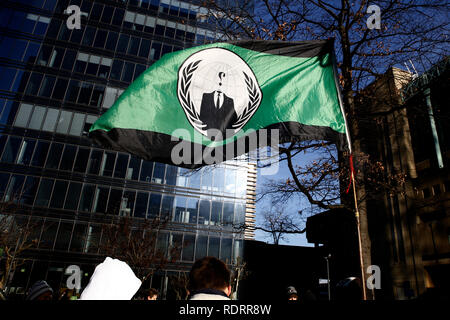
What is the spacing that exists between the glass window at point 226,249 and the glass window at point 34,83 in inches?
1019

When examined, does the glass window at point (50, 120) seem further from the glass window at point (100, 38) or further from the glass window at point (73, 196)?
the glass window at point (100, 38)

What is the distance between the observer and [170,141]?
167 inches

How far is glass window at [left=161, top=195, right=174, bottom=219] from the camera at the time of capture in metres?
31.4

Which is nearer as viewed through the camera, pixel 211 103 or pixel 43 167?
pixel 211 103

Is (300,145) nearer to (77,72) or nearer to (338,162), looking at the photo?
(338,162)

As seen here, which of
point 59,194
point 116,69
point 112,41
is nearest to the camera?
point 59,194

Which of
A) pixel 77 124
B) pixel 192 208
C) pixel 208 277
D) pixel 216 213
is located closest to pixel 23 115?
pixel 77 124

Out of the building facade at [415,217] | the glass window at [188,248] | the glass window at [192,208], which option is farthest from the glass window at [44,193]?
the building facade at [415,217]

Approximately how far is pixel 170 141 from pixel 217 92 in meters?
1.09

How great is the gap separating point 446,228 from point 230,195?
20305 mm

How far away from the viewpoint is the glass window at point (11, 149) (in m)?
29.1

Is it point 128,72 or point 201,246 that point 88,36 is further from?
point 201,246
